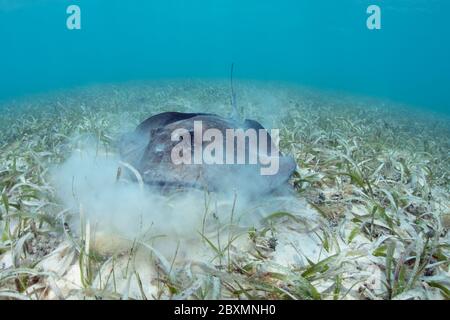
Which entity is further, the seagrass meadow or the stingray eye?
the stingray eye

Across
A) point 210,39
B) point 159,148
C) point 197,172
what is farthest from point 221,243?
point 210,39

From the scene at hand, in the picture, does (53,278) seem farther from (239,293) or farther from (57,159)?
(57,159)

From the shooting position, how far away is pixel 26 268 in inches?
86.7

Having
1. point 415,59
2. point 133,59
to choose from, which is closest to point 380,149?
point 133,59

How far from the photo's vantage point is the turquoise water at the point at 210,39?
8125 centimetres

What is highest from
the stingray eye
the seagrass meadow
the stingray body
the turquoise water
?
the turquoise water

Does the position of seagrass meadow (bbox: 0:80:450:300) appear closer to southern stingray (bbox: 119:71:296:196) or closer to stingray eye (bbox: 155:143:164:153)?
southern stingray (bbox: 119:71:296:196)

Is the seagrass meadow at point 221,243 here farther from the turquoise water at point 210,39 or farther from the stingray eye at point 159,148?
the turquoise water at point 210,39

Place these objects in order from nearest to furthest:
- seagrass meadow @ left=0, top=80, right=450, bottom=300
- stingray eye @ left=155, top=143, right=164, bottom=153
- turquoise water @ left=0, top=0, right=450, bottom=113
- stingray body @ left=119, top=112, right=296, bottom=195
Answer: seagrass meadow @ left=0, top=80, right=450, bottom=300 → stingray body @ left=119, top=112, right=296, bottom=195 → stingray eye @ left=155, top=143, right=164, bottom=153 → turquoise water @ left=0, top=0, right=450, bottom=113

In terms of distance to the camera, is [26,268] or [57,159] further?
[57,159]

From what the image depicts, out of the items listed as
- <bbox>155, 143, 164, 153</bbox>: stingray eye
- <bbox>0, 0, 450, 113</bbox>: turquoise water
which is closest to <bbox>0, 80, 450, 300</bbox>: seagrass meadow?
<bbox>155, 143, 164, 153</bbox>: stingray eye

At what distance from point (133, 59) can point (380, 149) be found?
125788 millimetres

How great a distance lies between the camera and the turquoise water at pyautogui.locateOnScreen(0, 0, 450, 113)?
267ft

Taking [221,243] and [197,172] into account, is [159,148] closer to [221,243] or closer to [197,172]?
[197,172]
